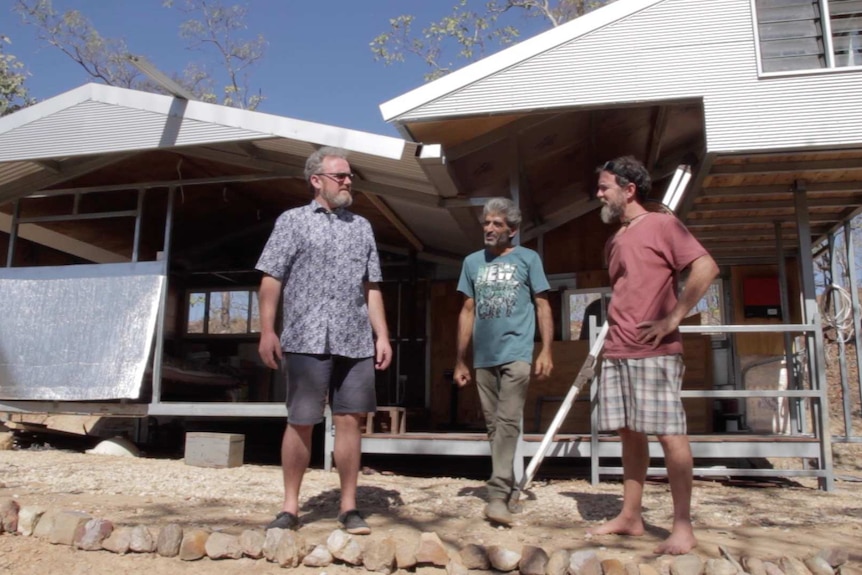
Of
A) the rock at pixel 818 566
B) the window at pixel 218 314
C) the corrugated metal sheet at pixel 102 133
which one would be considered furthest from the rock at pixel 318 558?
the window at pixel 218 314

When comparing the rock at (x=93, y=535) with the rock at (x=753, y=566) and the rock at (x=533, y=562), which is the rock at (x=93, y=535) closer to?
the rock at (x=533, y=562)

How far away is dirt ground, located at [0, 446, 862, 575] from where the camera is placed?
2.89 meters

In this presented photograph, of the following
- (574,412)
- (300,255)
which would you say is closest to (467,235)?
(574,412)

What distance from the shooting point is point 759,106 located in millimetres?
5262

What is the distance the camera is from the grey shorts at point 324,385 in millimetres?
3133

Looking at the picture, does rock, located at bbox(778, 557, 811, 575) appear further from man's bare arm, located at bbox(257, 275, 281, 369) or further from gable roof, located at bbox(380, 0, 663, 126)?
gable roof, located at bbox(380, 0, 663, 126)

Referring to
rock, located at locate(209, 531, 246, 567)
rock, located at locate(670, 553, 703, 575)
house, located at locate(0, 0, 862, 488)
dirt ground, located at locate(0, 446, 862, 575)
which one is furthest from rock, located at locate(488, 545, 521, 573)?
house, located at locate(0, 0, 862, 488)

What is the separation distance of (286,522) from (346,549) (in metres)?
0.46

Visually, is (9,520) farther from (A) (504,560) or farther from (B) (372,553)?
(A) (504,560)

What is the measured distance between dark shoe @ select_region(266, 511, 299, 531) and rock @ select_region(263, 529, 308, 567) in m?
0.26

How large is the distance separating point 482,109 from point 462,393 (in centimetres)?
429

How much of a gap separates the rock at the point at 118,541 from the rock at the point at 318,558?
0.73 m

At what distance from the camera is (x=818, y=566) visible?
252 centimetres

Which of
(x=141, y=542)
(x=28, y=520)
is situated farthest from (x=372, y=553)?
(x=28, y=520)
